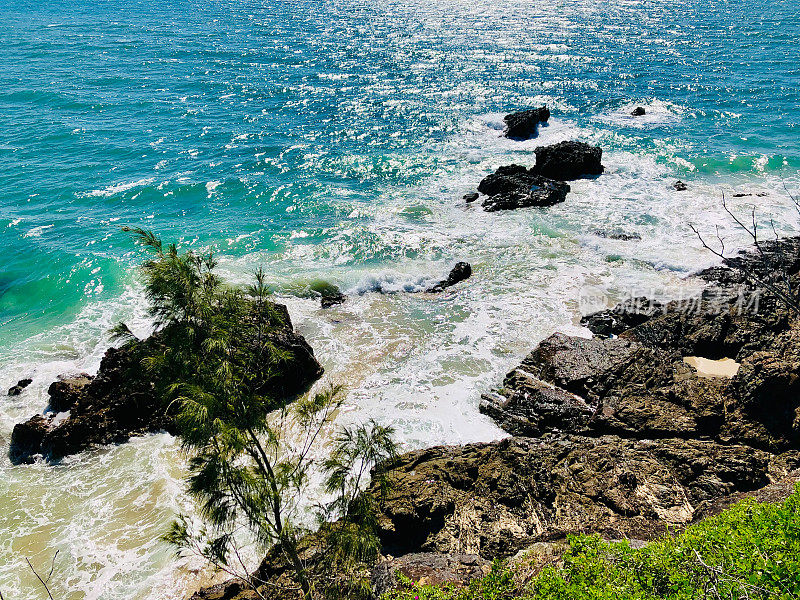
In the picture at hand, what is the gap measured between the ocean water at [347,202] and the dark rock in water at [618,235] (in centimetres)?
85

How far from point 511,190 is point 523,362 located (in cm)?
1538

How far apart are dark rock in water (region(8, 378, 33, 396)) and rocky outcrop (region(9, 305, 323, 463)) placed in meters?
1.97

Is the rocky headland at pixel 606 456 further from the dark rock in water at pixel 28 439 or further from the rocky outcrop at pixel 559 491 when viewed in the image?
the dark rock in water at pixel 28 439

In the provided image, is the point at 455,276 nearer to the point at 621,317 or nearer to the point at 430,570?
the point at 621,317

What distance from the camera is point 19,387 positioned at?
1834 cm

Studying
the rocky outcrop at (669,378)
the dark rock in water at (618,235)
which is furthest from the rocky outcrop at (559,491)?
the dark rock in water at (618,235)

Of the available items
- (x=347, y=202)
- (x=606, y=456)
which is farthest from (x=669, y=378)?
(x=347, y=202)

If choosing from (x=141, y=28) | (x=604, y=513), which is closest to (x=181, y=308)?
(x=604, y=513)

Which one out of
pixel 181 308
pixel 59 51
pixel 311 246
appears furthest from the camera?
pixel 59 51

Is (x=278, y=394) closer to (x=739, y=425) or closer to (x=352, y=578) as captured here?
(x=352, y=578)

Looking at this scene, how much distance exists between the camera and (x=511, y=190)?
30.8m

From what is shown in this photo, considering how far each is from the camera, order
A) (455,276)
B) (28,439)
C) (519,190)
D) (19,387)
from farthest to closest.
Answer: (519,190), (455,276), (19,387), (28,439)

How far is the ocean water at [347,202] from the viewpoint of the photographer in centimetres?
1567

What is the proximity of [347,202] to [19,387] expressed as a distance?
19204 millimetres
